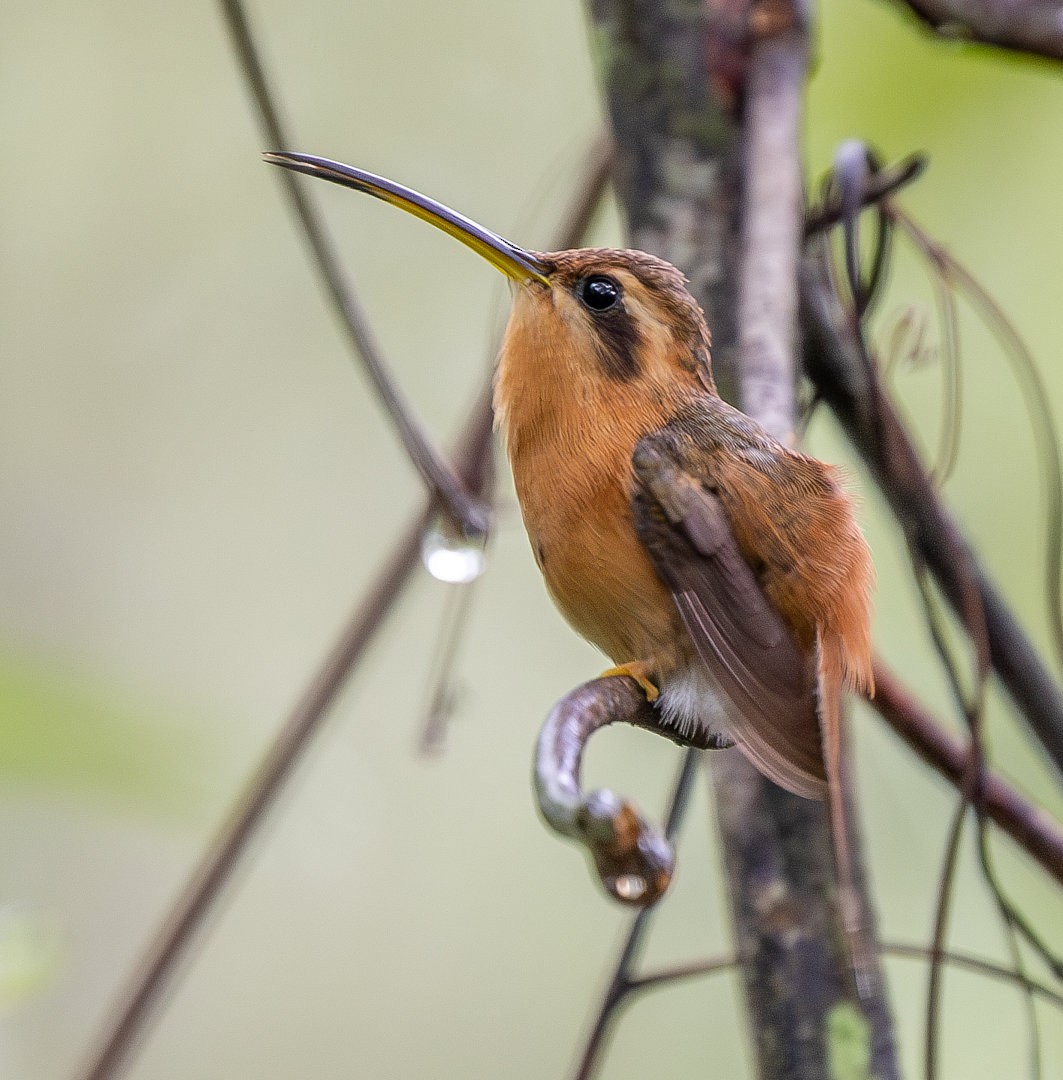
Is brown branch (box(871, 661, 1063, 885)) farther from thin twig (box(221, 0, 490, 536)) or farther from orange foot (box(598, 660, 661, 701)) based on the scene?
thin twig (box(221, 0, 490, 536))

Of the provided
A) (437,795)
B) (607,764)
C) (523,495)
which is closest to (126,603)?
(437,795)

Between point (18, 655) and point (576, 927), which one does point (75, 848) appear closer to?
point (576, 927)

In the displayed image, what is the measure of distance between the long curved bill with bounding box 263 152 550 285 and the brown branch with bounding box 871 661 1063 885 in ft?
2.89

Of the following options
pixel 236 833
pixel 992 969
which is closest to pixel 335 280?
pixel 236 833

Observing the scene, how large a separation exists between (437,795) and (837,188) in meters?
3.17

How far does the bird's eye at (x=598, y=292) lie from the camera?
212 centimetres

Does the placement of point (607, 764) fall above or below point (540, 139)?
below

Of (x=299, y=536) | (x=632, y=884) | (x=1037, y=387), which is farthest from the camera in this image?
(x=299, y=536)

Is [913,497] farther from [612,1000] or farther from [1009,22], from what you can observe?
[612,1000]

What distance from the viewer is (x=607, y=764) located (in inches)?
187

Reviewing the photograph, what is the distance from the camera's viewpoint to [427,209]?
1.73 metres

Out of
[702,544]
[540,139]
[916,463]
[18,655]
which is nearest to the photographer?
[18,655]

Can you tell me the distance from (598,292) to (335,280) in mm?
439

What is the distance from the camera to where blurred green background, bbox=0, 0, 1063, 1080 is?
468 cm
